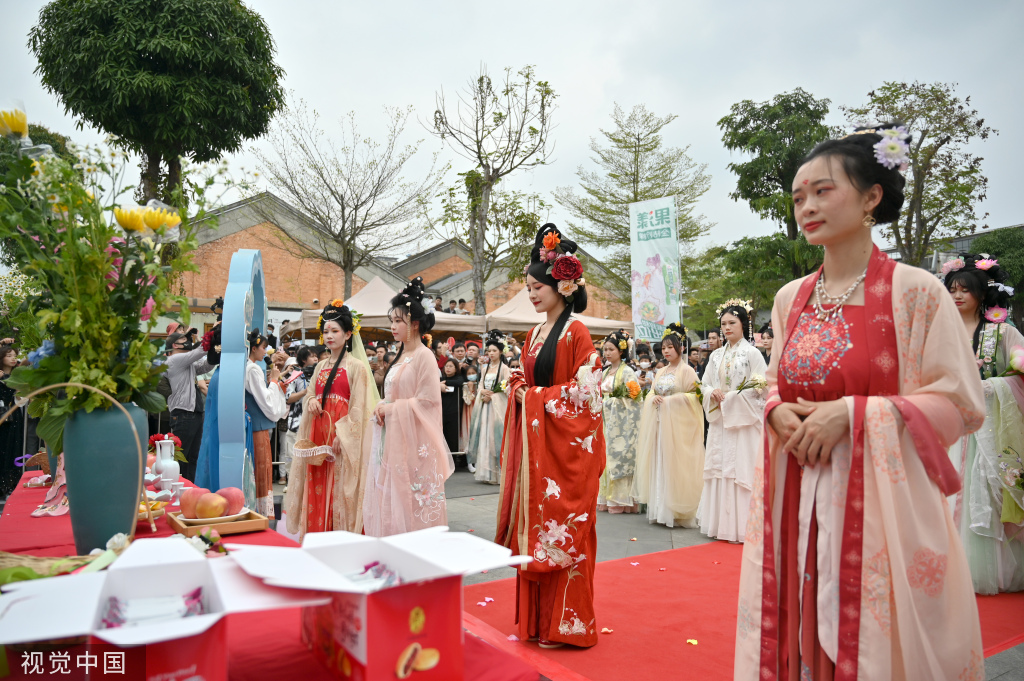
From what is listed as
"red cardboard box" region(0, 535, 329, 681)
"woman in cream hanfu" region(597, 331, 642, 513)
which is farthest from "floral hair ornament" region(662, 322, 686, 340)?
"red cardboard box" region(0, 535, 329, 681)

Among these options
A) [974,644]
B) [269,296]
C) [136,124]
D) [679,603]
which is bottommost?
[679,603]

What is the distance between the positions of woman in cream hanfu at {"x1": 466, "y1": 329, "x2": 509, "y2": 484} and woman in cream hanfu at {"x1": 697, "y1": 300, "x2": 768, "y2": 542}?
119 inches

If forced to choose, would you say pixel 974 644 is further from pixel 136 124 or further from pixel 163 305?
pixel 136 124

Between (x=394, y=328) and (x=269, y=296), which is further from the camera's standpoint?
(x=269, y=296)

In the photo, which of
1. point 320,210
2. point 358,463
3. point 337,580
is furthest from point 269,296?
point 337,580

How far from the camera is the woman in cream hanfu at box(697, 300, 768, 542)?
200 inches

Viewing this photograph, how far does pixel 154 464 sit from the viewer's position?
9.21ft

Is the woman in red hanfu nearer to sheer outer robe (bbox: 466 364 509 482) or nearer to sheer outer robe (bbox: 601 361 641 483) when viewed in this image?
sheer outer robe (bbox: 601 361 641 483)

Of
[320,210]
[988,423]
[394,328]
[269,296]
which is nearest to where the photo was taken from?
[988,423]

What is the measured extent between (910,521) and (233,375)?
2.67m

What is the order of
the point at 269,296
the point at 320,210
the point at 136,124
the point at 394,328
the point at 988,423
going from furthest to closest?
the point at 269,296, the point at 320,210, the point at 136,124, the point at 394,328, the point at 988,423

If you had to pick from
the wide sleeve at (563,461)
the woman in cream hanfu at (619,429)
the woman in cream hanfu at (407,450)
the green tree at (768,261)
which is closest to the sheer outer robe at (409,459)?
the woman in cream hanfu at (407,450)

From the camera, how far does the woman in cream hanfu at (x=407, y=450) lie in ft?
13.5

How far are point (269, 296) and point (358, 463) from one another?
15304 millimetres
